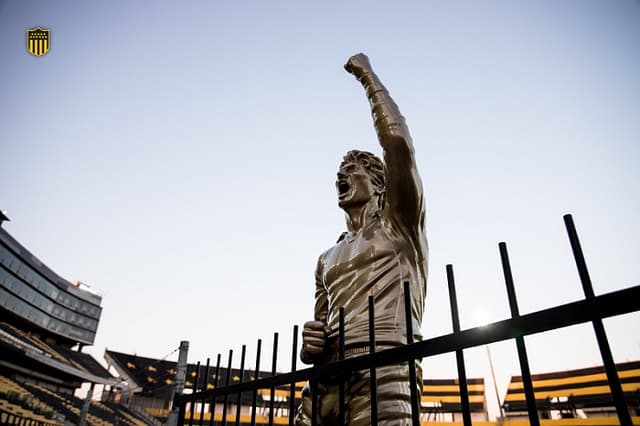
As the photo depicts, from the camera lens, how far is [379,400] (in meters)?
1.52

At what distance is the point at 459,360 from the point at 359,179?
150 cm

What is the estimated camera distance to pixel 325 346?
1.84 meters

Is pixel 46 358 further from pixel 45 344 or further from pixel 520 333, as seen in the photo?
pixel 520 333

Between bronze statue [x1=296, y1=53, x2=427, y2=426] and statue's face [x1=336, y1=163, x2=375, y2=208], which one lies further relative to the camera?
statue's face [x1=336, y1=163, x2=375, y2=208]

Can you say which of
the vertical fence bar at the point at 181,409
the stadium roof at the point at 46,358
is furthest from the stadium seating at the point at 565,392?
→ the stadium roof at the point at 46,358

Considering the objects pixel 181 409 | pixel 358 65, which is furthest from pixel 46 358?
pixel 358 65

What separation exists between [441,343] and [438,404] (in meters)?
33.8

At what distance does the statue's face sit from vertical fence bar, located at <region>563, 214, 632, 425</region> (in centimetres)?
149

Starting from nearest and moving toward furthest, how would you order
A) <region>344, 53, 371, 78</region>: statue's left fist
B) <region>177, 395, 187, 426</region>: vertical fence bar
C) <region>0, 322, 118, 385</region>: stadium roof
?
<region>344, 53, 371, 78</region>: statue's left fist < <region>177, 395, 187, 426</region>: vertical fence bar < <region>0, 322, 118, 385</region>: stadium roof

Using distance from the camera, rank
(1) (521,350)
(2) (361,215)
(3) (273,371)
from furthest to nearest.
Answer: (2) (361,215), (3) (273,371), (1) (521,350)

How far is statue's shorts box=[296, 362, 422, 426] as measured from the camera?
58.7 inches

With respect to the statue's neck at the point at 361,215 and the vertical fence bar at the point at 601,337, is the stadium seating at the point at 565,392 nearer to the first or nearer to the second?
the statue's neck at the point at 361,215

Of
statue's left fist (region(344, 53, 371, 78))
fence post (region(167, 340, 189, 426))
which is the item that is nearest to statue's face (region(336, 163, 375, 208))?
statue's left fist (region(344, 53, 371, 78))

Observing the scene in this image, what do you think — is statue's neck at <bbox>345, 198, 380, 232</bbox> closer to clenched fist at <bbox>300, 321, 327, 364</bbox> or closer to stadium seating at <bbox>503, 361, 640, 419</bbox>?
clenched fist at <bbox>300, 321, 327, 364</bbox>
